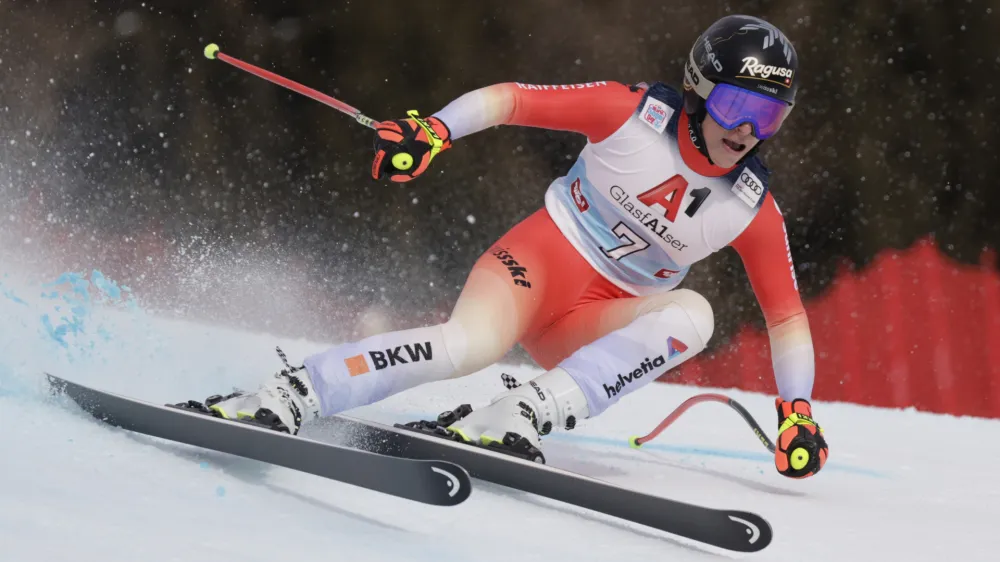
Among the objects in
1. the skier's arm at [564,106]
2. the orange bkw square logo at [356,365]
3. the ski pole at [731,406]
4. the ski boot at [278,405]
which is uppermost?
the skier's arm at [564,106]

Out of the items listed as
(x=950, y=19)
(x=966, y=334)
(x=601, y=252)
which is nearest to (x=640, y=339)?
(x=601, y=252)

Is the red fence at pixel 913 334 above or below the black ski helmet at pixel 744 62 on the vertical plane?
above

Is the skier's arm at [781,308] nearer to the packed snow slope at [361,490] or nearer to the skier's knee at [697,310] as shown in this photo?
the skier's knee at [697,310]

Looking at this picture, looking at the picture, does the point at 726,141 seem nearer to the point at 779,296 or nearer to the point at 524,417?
the point at 779,296

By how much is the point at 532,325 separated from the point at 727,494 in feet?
2.63

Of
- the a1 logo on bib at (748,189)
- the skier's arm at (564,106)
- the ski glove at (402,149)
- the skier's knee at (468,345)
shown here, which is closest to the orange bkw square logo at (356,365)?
the skier's knee at (468,345)

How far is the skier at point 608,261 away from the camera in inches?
107

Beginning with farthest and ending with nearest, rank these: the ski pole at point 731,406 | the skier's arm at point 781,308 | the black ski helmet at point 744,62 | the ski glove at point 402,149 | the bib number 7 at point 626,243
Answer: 1. the ski pole at point 731,406
2. the bib number 7 at point 626,243
3. the skier's arm at point 781,308
4. the black ski helmet at point 744,62
5. the ski glove at point 402,149

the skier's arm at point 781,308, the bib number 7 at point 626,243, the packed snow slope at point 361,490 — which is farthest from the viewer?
the bib number 7 at point 626,243

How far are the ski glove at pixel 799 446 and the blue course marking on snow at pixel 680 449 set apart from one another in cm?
95

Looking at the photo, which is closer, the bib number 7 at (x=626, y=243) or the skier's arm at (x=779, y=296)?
the skier's arm at (x=779, y=296)

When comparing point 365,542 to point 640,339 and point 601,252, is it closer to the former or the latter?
point 640,339

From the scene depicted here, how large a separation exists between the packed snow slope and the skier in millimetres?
245

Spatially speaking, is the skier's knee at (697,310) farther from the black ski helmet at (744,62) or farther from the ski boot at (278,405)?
the ski boot at (278,405)
